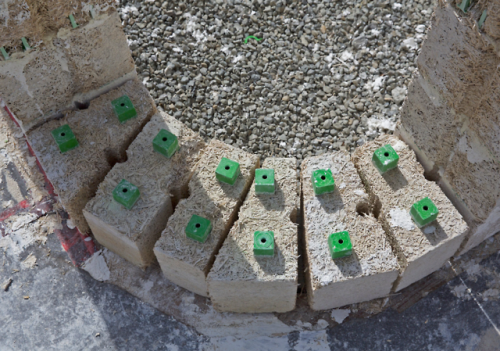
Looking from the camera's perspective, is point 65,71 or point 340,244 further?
point 65,71

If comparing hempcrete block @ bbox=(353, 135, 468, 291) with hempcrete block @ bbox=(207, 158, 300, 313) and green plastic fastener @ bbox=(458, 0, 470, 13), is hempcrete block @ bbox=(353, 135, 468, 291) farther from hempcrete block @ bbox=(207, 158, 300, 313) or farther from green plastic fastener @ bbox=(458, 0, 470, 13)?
green plastic fastener @ bbox=(458, 0, 470, 13)

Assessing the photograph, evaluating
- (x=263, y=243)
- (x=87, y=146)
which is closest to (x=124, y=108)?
(x=87, y=146)

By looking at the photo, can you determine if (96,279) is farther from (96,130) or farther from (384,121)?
(384,121)

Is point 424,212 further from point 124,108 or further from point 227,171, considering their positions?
point 124,108

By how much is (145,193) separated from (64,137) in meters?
0.74

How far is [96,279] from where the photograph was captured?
4215 millimetres

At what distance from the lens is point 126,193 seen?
3820 mm

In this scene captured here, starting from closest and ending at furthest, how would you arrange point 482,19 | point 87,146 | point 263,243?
point 482,19
point 263,243
point 87,146

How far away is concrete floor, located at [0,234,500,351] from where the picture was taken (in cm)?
396

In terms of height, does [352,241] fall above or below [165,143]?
below

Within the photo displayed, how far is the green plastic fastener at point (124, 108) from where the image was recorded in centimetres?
416

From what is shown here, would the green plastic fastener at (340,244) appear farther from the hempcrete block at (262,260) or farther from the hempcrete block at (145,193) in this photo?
the hempcrete block at (145,193)

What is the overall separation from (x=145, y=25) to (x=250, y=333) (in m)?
3.07

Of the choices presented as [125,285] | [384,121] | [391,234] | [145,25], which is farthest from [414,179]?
[145,25]
